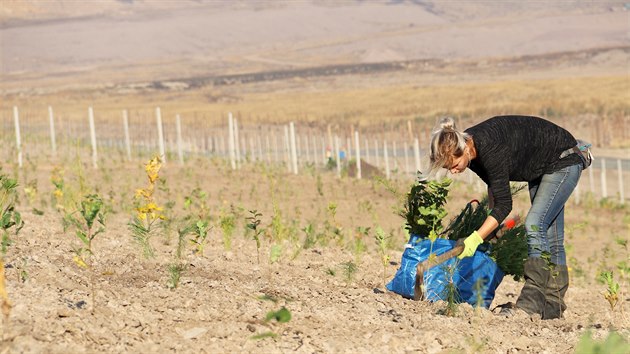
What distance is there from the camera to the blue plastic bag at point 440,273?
6.02 meters

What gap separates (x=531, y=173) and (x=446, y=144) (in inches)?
30.9

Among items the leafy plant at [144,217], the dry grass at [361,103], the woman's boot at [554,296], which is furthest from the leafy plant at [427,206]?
the dry grass at [361,103]

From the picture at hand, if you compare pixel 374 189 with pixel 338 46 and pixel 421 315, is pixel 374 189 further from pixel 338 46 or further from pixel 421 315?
pixel 338 46

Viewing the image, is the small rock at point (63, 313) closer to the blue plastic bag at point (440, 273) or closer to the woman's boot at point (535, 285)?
the blue plastic bag at point (440, 273)

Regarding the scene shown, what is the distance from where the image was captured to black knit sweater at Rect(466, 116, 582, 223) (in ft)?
18.6

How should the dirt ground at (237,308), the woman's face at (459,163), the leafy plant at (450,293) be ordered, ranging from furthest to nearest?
the woman's face at (459,163)
the leafy plant at (450,293)
the dirt ground at (237,308)

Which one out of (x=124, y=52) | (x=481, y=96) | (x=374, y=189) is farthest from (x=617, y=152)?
(x=124, y=52)

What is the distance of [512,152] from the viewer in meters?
5.82

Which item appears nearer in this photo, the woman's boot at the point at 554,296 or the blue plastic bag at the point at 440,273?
the blue plastic bag at the point at 440,273

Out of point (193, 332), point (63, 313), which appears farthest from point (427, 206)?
point (63, 313)

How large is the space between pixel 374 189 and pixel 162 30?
121446 millimetres

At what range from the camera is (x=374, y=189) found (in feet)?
52.4

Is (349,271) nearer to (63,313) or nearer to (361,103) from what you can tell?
(63,313)

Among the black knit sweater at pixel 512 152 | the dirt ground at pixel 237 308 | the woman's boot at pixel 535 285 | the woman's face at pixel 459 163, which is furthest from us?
the woman's boot at pixel 535 285
